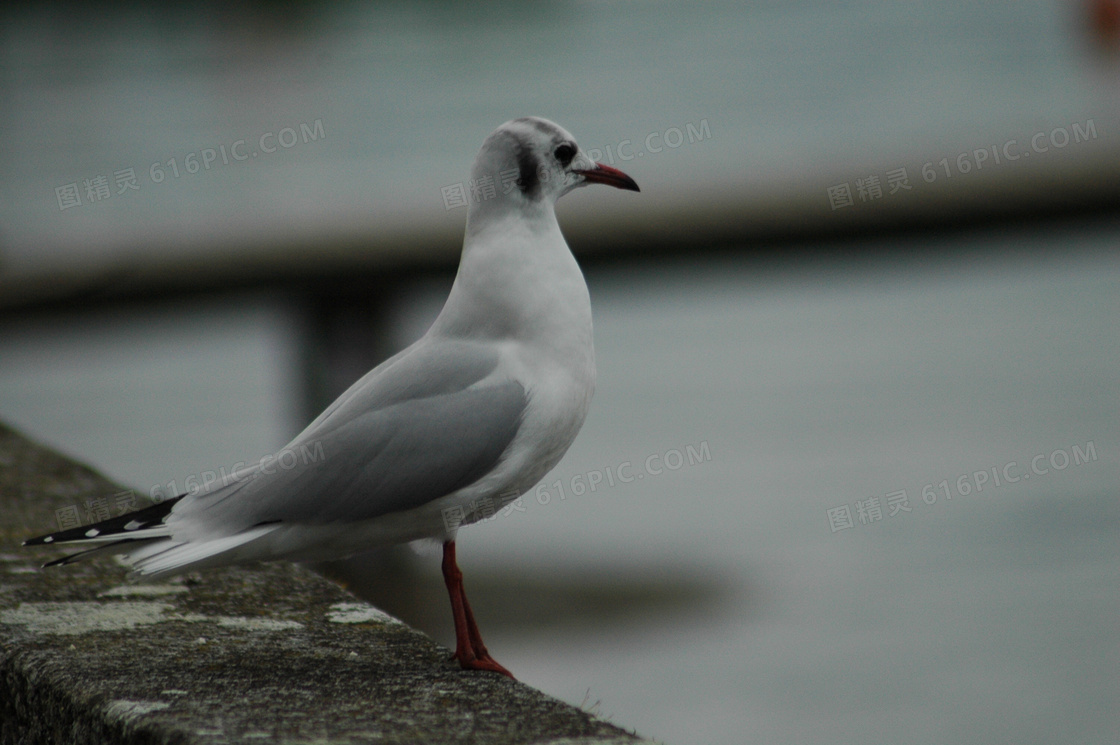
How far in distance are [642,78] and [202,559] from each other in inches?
1380

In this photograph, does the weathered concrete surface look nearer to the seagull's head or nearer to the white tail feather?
the white tail feather

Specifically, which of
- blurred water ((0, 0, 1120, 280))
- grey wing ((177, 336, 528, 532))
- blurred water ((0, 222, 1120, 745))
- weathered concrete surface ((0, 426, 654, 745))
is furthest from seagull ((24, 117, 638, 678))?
blurred water ((0, 0, 1120, 280))

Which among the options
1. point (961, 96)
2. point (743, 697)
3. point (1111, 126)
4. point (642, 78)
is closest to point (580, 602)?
point (743, 697)

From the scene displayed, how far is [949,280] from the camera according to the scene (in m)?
21.5

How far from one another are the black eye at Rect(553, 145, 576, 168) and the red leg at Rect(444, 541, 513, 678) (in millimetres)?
799

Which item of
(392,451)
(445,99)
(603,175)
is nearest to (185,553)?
(392,451)

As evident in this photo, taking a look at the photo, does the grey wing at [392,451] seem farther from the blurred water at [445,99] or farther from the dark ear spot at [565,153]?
the blurred water at [445,99]

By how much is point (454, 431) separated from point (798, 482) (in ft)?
32.6

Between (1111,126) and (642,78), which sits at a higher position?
(642,78)

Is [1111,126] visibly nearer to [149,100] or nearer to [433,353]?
[433,353]

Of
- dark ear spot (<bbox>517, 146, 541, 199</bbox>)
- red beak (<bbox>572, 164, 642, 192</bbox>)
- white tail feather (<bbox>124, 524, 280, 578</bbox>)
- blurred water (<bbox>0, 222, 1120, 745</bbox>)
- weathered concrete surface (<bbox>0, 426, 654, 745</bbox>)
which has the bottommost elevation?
weathered concrete surface (<bbox>0, 426, 654, 745</bbox>)

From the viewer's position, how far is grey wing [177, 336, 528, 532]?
2529 millimetres

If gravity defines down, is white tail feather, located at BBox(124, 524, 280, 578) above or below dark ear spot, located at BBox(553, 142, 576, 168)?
below

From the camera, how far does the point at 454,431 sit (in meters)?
2.59
